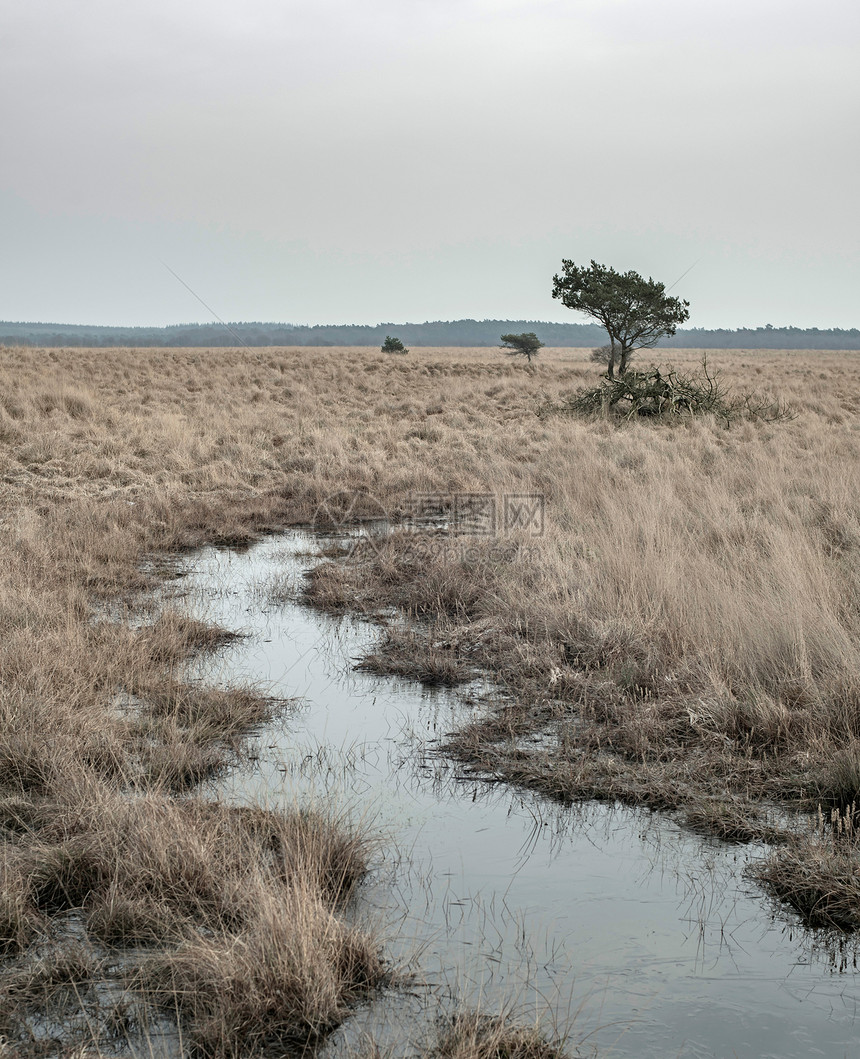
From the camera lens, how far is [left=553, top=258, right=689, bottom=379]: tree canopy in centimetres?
3114

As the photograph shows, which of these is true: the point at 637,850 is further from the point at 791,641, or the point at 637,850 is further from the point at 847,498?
the point at 847,498

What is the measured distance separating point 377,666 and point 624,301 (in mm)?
27726

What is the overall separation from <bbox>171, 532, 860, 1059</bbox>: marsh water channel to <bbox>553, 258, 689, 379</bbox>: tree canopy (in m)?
28.1

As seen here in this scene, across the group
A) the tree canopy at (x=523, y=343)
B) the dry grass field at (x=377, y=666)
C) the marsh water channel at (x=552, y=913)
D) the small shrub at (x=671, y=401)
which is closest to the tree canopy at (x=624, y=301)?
the small shrub at (x=671, y=401)

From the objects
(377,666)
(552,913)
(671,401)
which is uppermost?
(671,401)

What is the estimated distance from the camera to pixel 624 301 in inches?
1231

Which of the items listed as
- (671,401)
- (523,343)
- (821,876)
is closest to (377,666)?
(821,876)

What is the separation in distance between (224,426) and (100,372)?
1265cm

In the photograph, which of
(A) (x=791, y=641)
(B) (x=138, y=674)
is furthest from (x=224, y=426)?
(A) (x=791, y=641)

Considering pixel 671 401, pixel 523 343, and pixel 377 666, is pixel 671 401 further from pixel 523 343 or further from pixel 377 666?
pixel 523 343

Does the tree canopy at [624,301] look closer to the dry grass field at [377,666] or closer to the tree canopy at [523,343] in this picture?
the dry grass field at [377,666]

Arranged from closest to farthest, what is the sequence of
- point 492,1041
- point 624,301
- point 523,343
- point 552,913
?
point 492,1041 < point 552,913 < point 624,301 < point 523,343

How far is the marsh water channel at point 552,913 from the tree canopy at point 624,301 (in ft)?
92.1

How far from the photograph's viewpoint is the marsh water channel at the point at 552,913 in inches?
106
